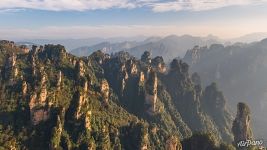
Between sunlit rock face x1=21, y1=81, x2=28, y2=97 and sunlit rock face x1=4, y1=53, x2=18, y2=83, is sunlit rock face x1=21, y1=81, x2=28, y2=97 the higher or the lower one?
the lower one

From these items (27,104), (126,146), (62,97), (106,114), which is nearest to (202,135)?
(126,146)

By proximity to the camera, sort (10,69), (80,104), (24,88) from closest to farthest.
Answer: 1. (80,104)
2. (24,88)
3. (10,69)

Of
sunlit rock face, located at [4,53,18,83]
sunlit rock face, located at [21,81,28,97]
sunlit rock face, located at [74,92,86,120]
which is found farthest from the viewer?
sunlit rock face, located at [4,53,18,83]

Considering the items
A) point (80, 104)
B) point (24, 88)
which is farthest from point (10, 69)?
point (80, 104)

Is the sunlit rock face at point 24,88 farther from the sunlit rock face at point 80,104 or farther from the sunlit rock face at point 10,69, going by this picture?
the sunlit rock face at point 80,104

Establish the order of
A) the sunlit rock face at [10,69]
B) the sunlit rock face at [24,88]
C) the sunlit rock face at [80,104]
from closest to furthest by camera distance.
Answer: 1. the sunlit rock face at [80,104]
2. the sunlit rock face at [24,88]
3. the sunlit rock face at [10,69]

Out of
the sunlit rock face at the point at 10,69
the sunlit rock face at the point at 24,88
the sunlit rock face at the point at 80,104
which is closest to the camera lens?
the sunlit rock face at the point at 80,104

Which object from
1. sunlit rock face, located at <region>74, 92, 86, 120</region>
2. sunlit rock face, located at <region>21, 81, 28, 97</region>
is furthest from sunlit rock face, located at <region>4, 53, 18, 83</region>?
sunlit rock face, located at <region>74, 92, 86, 120</region>

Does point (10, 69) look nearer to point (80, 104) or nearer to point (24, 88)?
point (24, 88)

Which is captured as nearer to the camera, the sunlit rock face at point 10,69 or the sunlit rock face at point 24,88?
the sunlit rock face at point 24,88

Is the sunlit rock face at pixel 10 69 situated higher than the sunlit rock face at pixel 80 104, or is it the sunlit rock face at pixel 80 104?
the sunlit rock face at pixel 10 69

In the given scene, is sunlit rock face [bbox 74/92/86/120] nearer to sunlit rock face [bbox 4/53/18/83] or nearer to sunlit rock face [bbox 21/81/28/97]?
sunlit rock face [bbox 21/81/28/97]

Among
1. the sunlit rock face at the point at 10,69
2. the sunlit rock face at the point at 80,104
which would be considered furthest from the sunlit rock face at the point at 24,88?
the sunlit rock face at the point at 80,104
